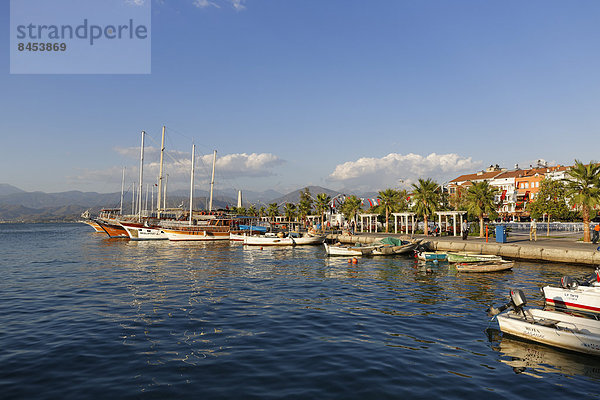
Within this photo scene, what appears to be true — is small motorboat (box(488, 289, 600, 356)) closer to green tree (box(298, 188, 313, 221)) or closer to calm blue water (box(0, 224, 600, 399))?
calm blue water (box(0, 224, 600, 399))

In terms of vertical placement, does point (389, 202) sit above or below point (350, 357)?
above

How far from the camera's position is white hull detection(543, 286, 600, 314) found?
16375 millimetres

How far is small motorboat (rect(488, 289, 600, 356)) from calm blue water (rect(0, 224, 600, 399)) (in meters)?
0.41

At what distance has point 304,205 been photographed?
99812mm

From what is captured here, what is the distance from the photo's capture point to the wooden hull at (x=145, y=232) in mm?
74125

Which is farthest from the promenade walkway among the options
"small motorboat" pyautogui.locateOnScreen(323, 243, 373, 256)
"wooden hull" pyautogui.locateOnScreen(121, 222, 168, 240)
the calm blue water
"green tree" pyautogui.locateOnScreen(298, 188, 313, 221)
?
"green tree" pyautogui.locateOnScreen(298, 188, 313, 221)

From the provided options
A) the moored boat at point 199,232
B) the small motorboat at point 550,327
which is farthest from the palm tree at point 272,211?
the small motorboat at point 550,327

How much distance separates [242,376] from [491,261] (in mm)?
28311

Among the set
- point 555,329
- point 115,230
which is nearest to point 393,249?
point 555,329

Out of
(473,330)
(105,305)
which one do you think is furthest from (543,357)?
(105,305)

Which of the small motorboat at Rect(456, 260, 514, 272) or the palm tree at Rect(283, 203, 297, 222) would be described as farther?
the palm tree at Rect(283, 203, 297, 222)

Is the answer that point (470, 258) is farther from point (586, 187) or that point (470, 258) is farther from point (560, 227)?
point (560, 227)

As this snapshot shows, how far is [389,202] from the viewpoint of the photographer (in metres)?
69.1

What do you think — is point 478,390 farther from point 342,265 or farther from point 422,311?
point 342,265
